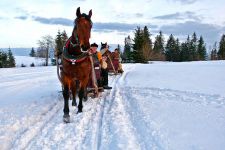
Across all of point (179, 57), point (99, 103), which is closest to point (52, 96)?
point (99, 103)

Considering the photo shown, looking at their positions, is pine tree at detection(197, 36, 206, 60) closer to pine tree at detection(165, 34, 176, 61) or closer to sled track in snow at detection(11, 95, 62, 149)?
pine tree at detection(165, 34, 176, 61)

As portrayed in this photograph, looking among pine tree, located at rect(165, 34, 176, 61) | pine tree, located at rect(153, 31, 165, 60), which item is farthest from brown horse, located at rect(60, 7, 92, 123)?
pine tree, located at rect(165, 34, 176, 61)

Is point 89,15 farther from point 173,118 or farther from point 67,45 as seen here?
point 173,118

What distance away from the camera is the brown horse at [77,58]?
23.2 ft

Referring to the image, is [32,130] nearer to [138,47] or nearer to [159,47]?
[138,47]

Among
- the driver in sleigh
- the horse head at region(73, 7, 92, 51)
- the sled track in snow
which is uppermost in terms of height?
the horse head at region(73, 7, 92, 51)

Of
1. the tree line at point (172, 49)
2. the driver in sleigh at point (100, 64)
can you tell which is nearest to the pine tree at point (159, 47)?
the tree line at point (172, 49)

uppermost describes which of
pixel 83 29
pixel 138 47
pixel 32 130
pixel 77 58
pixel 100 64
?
pixel 138 47

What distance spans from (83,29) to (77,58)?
98 cm

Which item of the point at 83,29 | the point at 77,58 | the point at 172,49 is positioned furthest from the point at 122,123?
the point at 172,49

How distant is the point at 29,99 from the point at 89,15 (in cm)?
450

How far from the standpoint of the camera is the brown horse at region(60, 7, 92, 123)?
7.07m

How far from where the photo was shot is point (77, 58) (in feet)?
25.6

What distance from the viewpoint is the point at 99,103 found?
9.83 meters
